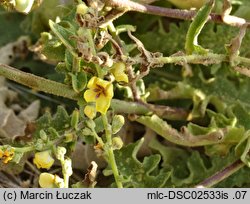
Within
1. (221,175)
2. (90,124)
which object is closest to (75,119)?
(90,124)

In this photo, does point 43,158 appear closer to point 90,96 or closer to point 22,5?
point 90,96

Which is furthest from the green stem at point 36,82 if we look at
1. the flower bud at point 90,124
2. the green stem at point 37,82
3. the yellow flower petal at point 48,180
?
the yellow flower petal at point 48,180

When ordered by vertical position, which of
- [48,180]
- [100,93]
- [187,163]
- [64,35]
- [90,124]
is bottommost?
[187,163]

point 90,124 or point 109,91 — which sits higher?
point 109,91

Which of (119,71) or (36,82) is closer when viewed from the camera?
(119,71)

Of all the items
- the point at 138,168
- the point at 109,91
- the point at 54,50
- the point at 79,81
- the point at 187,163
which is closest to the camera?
the point at 109,91

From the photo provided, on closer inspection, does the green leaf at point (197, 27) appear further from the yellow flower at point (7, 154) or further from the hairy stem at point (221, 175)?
the yellow flower at point (7, 154)

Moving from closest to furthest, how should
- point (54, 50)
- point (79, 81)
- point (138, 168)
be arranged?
point (79, 81), point (54, 50), point (138, 168)
